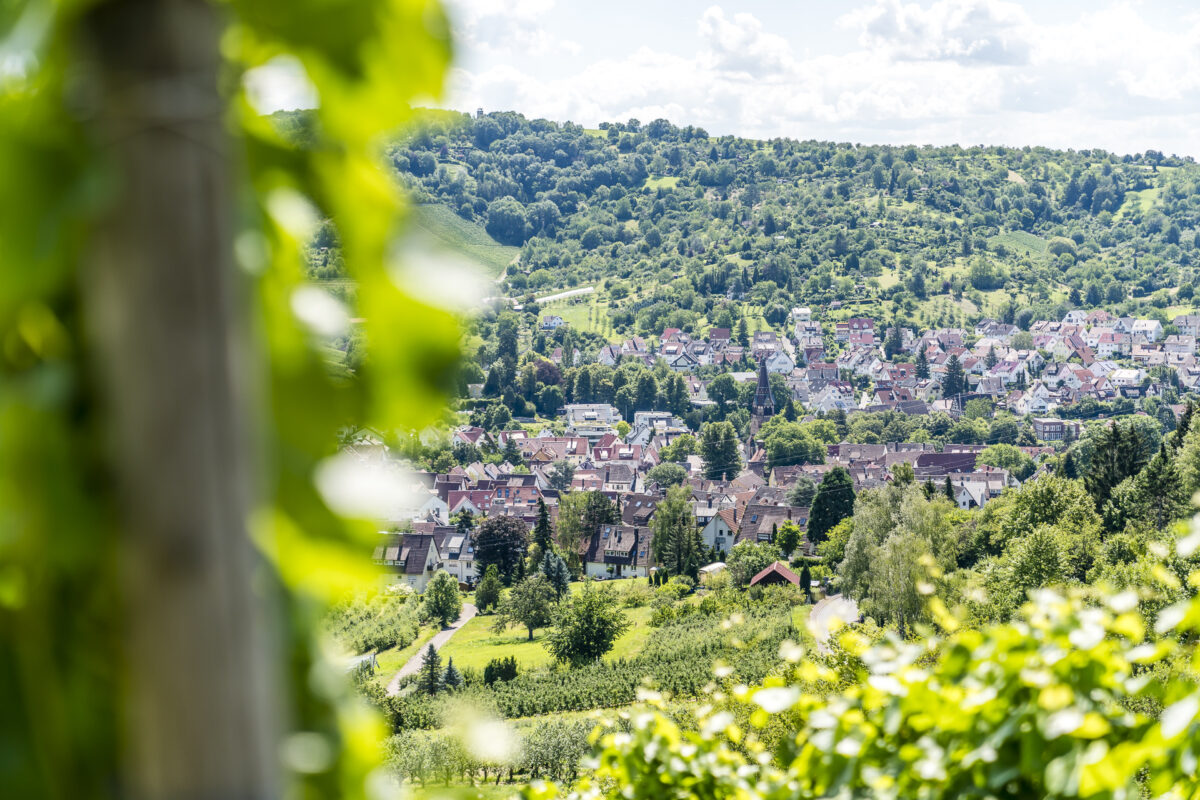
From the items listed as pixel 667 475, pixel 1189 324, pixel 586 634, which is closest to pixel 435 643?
pixel 586 634

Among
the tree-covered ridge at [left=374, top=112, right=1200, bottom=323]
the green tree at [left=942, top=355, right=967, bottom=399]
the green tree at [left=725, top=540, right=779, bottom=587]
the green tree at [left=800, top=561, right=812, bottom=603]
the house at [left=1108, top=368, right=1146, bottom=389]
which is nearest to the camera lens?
the green tree at [left=800, top=561, right=812, bottom=603]

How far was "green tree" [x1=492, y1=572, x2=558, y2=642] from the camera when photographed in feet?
119

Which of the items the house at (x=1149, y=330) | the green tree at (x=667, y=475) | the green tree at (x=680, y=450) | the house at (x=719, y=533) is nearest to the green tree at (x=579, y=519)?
the house at (x=719, y=533)

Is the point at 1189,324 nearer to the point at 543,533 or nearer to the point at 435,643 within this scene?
the point at 543,533

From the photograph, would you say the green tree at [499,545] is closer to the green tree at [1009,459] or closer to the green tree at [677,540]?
the green tree at [677,540]

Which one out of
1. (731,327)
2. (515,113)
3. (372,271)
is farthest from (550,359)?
(372,271)

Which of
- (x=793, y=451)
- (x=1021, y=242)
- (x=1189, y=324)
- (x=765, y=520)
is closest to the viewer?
(x=765, y=520)

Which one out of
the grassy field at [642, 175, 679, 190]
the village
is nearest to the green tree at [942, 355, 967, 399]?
the village

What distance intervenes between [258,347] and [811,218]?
113784mm

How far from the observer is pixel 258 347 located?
429 millimetres

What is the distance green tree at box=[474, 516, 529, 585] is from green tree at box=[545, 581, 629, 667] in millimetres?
9744

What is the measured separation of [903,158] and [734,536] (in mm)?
90003

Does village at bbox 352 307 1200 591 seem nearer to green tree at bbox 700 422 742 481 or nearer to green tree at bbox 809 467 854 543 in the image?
green tree at bbox 700 422 742 481

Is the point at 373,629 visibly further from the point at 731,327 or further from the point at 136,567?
the point at 731,327
